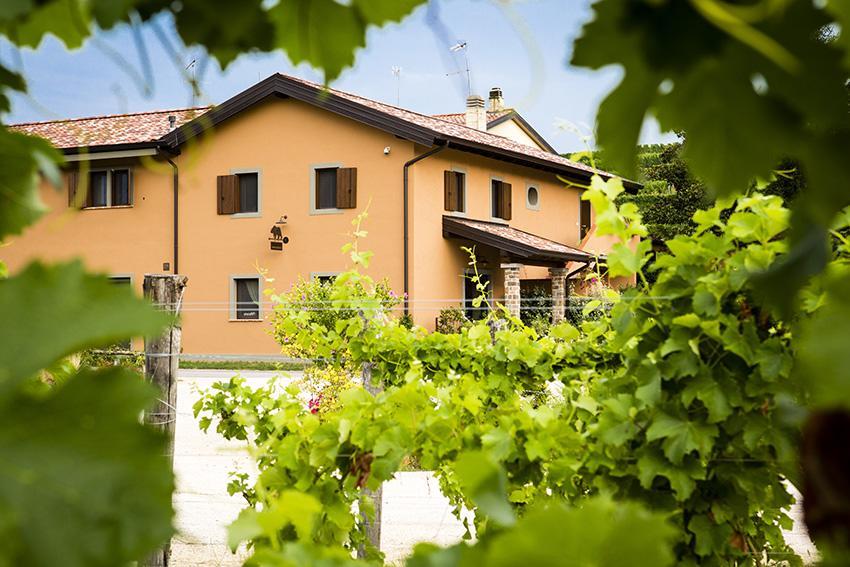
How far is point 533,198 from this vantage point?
65.0ft

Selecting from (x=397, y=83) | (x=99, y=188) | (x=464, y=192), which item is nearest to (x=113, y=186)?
(x=99, y=188)

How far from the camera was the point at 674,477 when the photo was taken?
2.00 m

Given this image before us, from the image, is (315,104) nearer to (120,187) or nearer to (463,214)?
(463,214)

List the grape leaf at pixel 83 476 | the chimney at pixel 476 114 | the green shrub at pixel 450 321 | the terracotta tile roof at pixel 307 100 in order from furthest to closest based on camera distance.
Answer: the chimney at pixel 476 114, the terracotta tile roof at pixel 307 100, the green shrub at pixel 450 321, the grape leaf at pixel 83 476

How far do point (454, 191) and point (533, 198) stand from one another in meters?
3.53

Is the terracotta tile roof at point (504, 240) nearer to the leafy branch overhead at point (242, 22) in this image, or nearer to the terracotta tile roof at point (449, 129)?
the terracotta tile roof at point (449, 129)

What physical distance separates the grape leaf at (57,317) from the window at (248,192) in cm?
1736

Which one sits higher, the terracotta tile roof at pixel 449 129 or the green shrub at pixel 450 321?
the terracotta tile roof at pixel 449 129

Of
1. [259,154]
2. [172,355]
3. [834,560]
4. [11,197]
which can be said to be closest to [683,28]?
[834,560]

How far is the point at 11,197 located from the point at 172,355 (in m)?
3.45

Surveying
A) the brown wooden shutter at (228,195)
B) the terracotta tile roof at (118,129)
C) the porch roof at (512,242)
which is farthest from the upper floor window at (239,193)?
the porch roof at (512,242)

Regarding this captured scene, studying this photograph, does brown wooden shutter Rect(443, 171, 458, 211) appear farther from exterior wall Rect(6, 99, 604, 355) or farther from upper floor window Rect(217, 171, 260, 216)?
upper floor window Rect(217, 171, 260, 216)

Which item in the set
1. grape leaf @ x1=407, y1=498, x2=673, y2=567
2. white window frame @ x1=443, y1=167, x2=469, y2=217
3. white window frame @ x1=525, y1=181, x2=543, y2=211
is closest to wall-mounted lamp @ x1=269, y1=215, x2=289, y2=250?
white window frame @ x1=443, y1=167, x2=469, y2=217

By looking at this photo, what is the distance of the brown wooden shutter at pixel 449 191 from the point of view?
16.7 meters
